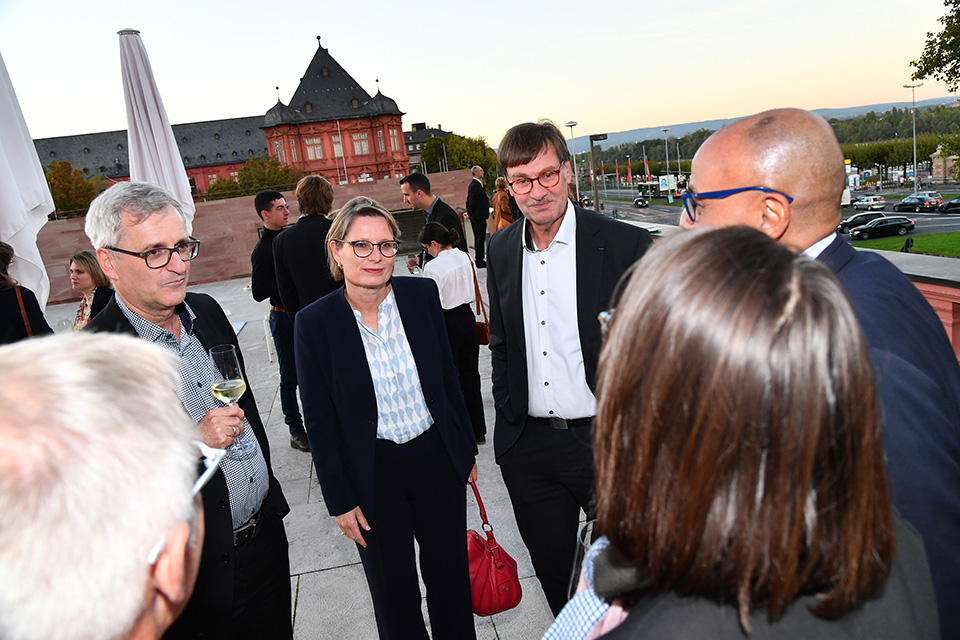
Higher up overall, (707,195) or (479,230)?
(707,195)

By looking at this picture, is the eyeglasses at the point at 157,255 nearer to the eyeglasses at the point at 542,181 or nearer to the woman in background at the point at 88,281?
the eyeglasses at the point at 542,181

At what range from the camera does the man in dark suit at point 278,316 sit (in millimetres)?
5164

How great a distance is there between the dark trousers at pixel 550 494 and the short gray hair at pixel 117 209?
177cm

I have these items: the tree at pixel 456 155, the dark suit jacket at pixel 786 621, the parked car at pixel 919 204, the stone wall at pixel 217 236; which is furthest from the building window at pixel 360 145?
the dark suit jacket at pixel 786 621

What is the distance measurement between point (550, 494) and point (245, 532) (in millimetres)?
1262

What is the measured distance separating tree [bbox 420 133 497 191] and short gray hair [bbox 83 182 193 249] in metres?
95.7

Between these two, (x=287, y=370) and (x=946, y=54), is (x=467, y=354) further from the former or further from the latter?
(x=946, y=54)

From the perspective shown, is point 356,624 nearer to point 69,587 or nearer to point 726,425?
point 69,587

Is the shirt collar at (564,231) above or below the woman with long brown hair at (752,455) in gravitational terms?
above

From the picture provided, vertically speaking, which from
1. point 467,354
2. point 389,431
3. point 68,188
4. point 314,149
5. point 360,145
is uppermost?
point 314,149

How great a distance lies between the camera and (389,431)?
2.45 m

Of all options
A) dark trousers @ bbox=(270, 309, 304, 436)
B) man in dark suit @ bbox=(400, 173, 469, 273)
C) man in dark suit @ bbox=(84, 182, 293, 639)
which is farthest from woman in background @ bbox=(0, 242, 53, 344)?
man in dark suit @ bbox=(400, 173, 469, 273)

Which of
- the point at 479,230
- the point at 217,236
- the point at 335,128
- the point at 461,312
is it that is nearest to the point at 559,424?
the point at 461,312

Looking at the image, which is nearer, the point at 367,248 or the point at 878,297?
the point at 878,297
